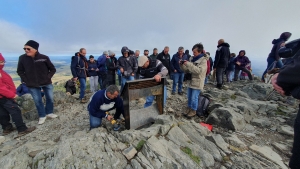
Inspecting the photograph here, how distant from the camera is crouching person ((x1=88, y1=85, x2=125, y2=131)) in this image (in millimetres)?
4367

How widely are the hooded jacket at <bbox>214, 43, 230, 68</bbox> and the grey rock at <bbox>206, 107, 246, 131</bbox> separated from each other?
4496 mm

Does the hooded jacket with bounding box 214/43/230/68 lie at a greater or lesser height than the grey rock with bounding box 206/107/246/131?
greater

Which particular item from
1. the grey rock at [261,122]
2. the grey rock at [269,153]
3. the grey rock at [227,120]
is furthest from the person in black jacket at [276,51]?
the grey rock at [269,153]

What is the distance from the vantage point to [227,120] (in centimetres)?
491

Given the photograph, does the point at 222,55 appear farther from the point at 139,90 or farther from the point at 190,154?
the point at 190,154

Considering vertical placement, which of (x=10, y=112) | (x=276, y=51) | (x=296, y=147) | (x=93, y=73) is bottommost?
(x=10, y=112)

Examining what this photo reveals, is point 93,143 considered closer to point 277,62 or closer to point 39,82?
point 39,82

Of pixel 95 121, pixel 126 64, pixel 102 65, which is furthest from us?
pixel 102 65

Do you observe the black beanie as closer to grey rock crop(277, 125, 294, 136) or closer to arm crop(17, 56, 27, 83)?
arm crop(17, 56, 27, 83)

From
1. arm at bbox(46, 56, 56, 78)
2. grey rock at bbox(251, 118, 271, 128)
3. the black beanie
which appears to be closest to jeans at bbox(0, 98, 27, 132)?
arm at bbox(46, 56, 56, 78)

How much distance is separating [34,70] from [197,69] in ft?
19.6

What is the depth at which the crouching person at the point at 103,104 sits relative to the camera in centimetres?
437

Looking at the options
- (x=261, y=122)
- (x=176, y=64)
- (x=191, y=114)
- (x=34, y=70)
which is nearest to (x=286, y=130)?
(x=261, y=122)

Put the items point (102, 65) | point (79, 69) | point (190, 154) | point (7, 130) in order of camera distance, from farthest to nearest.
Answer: point (102, 65)
point (79, 69)
point (7, 130)
point (190, 154)
